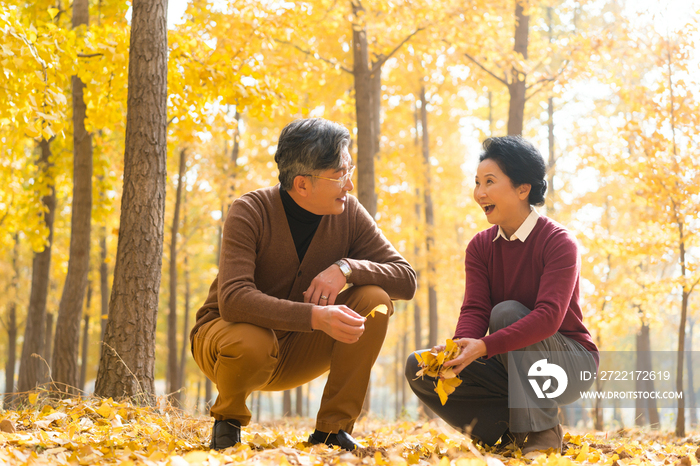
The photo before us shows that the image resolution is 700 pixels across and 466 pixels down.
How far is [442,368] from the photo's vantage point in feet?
7.84

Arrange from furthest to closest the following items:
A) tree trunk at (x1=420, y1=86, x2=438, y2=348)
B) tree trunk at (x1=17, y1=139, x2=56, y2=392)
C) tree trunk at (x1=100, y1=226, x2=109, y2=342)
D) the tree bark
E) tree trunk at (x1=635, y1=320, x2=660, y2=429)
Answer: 1. tree trunk at (x1=100, y1=226, x2=109, y2=342)
2. tree trunk at (x1=420, y1=86, x2=438, y2=348)
3. tree trunk at (x1=635, y1=320, x2=660, y2=429)
4. tree trunk at (x1=17, y1=139, x2=56, y2=392)
5. the tree bark

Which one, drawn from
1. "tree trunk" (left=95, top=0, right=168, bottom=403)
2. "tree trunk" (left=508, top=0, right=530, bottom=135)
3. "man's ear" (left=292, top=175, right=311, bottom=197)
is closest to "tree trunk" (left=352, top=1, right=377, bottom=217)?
"tree trunk" (left=508, top=0, right=530, bottom=135)

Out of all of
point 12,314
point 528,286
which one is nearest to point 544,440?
point 528,286

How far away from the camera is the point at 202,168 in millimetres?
10539

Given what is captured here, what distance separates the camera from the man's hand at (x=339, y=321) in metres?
2.20

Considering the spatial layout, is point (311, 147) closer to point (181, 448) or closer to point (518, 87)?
point (181, 448)

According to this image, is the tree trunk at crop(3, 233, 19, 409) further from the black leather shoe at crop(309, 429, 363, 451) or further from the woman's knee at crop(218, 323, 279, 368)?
the black leather shoe at crop(309, 429, 363, 451)

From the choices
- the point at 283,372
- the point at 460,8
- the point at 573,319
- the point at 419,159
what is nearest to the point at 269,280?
the point at 283,372

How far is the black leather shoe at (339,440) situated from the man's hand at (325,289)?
0.62 metres

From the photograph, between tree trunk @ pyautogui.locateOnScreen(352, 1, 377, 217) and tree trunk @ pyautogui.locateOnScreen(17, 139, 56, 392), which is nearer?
tree trunk @ pyautogui.locateOnScreen(352, 1, 377, 217)

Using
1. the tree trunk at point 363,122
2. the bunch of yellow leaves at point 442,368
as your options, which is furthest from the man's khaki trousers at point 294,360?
the tree trunk at point 363,122

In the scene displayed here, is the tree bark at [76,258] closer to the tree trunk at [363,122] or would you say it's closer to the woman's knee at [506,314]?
the tree trunk at [363,122]

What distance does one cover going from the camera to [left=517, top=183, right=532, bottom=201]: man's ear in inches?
Result: 112

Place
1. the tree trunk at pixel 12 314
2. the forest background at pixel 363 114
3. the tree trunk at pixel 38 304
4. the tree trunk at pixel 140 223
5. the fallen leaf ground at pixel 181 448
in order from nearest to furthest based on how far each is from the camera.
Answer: the fallen leaf ground at pixel 181 448, the tree trunk at pixel 140 223, the forest background at pixel 363 114, the tree trunk at pixel 38 304, the tree trunk at pixel 12 314
